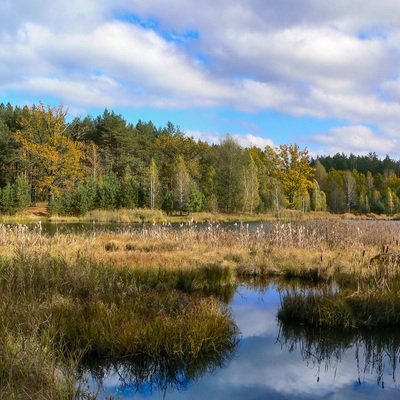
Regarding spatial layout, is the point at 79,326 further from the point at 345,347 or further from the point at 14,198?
the point at 14,198

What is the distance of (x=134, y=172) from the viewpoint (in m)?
54.6

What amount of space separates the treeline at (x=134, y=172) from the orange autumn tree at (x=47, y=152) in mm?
106

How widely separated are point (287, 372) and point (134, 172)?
5027 centimetres

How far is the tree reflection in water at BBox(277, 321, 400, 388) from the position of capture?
5.74m

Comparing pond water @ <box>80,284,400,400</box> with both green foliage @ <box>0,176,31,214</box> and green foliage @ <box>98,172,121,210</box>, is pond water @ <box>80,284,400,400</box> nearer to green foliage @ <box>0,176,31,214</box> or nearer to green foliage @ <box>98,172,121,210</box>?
green foliage @ <box>0,176,31,214</box>

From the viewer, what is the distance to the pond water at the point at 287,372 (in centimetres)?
495

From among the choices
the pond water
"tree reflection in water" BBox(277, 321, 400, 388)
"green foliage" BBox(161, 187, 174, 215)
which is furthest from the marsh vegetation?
"green foliage" BBox(161, 187, 174, 215)

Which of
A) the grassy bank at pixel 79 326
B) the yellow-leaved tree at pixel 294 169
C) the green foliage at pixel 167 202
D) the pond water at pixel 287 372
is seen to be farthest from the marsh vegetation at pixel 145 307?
the green foliage at pixel 167 202

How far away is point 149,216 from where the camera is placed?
131 ft

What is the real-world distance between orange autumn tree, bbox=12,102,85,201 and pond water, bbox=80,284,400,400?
40342 mm

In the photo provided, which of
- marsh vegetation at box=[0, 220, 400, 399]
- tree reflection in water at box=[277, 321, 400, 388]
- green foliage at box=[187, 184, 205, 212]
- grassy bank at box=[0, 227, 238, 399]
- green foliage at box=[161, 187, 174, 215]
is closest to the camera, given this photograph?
grassy bank at box=[0, 227, 238, 399]

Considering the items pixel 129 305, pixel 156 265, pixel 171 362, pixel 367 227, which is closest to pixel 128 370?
pixel 171 362

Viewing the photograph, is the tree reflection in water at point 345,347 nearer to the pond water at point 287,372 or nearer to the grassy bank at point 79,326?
the pond water at point 287,372

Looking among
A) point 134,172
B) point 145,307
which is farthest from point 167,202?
point 145,307
